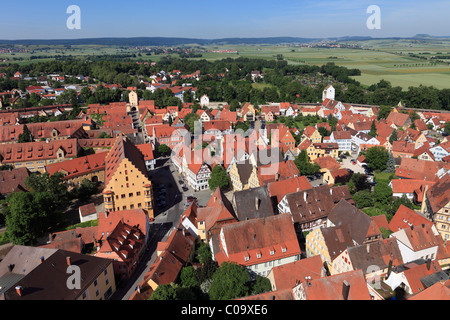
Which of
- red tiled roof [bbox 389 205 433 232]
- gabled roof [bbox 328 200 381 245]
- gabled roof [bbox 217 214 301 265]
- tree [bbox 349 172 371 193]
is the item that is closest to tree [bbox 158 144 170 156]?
tree [bbox 349 172 371 193]

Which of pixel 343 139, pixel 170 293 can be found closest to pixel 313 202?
pixel 170 293

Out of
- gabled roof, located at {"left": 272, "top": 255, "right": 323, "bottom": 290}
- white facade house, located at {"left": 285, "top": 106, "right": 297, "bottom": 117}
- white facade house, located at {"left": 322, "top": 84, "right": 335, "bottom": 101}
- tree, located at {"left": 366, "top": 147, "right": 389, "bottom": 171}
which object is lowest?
gabled roof, located at {"left": 272, "top": 255, "right": 323, "bottom": 290}

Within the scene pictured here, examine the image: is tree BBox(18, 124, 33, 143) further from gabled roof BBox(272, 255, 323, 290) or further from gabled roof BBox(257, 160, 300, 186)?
gabled roof BBox(272, 255, 323, 290)

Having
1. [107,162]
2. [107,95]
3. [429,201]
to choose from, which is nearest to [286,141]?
[429,201]

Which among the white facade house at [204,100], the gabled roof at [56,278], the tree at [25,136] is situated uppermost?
the white facade house at [204,100]

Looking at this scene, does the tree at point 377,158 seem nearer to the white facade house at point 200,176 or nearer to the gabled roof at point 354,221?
the gabled roof at point 354,221

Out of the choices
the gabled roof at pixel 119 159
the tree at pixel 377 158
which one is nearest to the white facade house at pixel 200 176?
the gabled roof at pixel 119 159
